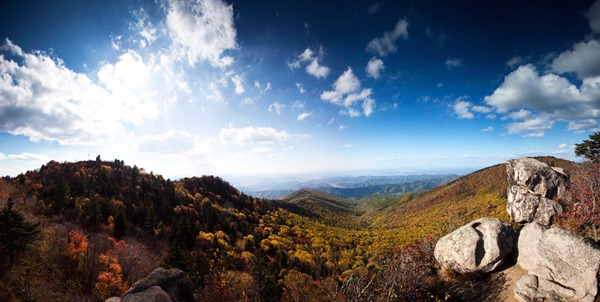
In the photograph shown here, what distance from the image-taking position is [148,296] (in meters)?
11.6

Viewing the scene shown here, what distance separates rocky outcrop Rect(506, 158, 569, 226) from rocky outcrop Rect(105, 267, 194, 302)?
89.2 ft

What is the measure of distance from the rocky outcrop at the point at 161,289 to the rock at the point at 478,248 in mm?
18036

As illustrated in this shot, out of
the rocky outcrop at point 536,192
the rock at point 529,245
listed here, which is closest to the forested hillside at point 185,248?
the rock at point 529,245

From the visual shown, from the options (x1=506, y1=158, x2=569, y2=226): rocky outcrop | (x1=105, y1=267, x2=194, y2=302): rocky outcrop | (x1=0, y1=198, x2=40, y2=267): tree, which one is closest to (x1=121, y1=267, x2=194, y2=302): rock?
(x1=105, y1=267, x2=194, y2=302): rocky outcrop

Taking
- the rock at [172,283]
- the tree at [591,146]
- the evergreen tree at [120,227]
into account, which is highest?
the tree at [591,146]

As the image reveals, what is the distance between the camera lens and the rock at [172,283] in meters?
13.4

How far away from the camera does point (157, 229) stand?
66.9 meters

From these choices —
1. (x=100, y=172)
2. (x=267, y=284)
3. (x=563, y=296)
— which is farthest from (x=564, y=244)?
(x=100, y=172)

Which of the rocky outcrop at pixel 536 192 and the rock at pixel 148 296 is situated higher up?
the rocky outcrop at pixel 536 192

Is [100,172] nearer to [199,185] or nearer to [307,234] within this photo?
[199,185]

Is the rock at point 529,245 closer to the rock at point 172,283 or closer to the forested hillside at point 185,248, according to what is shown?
the forested hillside at point 185,248

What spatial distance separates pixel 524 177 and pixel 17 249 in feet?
164

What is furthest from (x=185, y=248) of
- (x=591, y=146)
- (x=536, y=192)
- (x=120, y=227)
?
(x=591, y=146)

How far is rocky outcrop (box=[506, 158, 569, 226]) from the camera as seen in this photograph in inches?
752
